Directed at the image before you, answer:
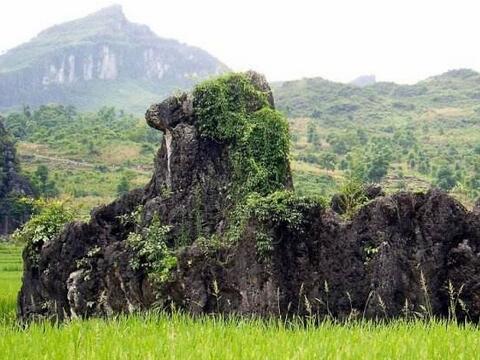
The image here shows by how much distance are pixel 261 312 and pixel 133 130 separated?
95.6m

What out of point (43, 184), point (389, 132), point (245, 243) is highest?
point (245, 243)

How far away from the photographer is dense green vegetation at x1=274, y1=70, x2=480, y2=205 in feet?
249

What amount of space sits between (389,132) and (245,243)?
112 meters

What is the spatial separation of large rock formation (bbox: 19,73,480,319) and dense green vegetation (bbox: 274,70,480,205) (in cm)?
2638

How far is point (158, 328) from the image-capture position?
6703mm

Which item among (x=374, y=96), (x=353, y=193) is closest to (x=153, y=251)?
(x=353, y=193)

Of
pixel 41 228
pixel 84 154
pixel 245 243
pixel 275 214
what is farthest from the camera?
pixel 84 154

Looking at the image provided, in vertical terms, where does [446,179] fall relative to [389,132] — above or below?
below

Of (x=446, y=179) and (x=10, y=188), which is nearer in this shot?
(x=446, y=179)

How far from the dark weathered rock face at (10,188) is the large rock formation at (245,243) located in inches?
2104

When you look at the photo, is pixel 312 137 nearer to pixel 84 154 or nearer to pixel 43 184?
pixel 84 154

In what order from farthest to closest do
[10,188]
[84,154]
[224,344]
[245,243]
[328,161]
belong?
[84,154] < [328,161] < [10,188] < [245,243] < [224,344]

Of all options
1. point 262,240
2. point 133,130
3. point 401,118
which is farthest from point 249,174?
point 401,118

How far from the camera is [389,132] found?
120812 mm
